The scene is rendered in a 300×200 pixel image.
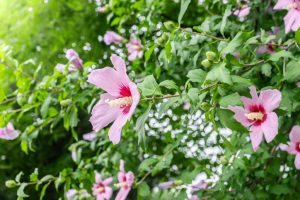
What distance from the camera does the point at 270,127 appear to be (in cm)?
96

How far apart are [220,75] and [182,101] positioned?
11cm

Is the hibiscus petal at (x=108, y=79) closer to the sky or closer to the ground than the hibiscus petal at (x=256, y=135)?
closer to the sky

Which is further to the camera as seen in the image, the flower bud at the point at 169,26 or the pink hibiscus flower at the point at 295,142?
the pink hibiscus flower at the point at 295,142

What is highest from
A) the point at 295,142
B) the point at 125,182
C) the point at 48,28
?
the point at 295,142

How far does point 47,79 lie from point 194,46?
1.65ft

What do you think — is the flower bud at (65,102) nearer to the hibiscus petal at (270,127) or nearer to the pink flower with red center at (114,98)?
the pink flower with red center at (114,98)

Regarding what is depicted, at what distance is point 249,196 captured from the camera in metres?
1.48

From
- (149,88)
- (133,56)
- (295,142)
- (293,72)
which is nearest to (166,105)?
(149,88)

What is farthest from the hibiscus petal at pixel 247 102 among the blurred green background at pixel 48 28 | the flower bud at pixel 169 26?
the blurred green background at pixel 48 28

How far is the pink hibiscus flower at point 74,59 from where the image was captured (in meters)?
1.52

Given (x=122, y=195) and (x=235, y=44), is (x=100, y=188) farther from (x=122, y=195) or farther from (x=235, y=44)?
(x=235, y=44)

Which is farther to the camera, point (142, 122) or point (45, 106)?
point (45, 106)

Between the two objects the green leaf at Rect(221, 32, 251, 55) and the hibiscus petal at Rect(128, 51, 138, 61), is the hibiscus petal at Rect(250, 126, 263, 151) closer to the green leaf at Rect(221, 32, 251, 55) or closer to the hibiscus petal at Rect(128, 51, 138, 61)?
the green leaf at Rect(221, 32, 251, 55)

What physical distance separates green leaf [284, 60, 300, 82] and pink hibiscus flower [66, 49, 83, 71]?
2.37 ft
